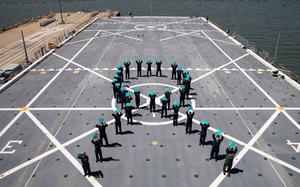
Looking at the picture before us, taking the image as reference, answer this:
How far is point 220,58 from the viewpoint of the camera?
32.1 metres

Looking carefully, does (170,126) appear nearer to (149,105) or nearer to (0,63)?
(149,105)

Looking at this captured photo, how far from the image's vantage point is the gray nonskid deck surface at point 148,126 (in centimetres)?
1384

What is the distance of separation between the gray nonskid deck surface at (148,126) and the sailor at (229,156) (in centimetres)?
44

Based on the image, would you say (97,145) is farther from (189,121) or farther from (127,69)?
(127,69)

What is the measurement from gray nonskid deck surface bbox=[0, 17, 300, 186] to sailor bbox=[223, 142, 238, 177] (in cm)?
44

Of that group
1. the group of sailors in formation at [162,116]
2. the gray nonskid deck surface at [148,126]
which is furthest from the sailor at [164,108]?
the gray nonskid deck surface at [148,126]

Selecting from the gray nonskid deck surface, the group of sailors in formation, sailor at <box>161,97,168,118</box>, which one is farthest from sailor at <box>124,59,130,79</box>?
sailor at <box>161,97,168,118</box>

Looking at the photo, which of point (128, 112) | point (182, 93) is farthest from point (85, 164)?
point (182, 93)

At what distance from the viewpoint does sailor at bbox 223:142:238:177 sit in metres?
13.0

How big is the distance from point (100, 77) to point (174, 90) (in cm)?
846

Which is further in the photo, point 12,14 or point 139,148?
point 12,14

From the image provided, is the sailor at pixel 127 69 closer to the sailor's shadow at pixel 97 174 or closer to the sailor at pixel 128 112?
the sailor at pixel 128 112

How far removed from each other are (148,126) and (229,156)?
6655 millimetres

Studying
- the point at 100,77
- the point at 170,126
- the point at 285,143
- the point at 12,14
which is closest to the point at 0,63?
the point at 100,77
